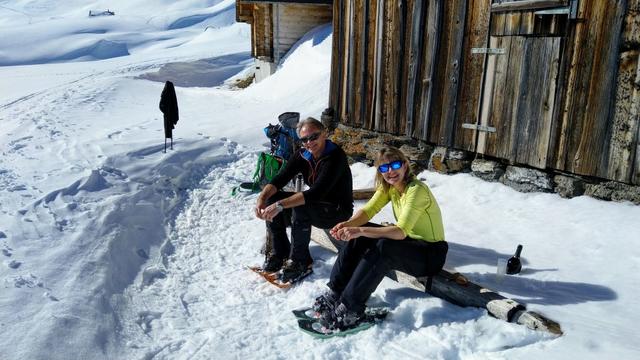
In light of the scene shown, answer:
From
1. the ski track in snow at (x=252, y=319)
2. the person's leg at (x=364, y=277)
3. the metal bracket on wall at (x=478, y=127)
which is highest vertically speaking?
the metal bracket on wall at (x=478, y=127)

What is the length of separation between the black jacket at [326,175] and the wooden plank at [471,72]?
2.54 m

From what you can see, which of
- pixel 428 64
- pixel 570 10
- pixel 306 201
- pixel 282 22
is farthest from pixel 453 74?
pixel 282 22

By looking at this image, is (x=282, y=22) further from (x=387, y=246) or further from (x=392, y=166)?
(x=387, y=246)

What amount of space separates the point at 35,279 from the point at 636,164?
5.74m

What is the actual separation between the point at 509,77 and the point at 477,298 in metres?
3.28

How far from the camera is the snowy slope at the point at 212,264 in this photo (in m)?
3.66

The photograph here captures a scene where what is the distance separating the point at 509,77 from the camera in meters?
6.11

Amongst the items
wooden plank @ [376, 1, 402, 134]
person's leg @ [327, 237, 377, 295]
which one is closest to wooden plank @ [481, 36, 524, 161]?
Answer: wooden plank @ [376, 1, 402, 134]

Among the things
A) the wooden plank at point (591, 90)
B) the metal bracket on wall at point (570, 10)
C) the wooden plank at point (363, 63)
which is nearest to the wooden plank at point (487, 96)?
the metal bracket on wall at point (570, 10)

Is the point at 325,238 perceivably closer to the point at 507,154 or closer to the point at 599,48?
the point at 507,154

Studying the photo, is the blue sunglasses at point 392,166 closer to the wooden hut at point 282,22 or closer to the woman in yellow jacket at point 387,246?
the woman in yellow jacket at point 387,246

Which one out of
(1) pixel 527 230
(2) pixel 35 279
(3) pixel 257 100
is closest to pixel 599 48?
(1) pixel 527 230

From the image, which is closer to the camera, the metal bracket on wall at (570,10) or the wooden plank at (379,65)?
the metal bracket on wall at (570,10)

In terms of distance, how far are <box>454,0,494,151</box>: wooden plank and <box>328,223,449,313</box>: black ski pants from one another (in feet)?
10.3
